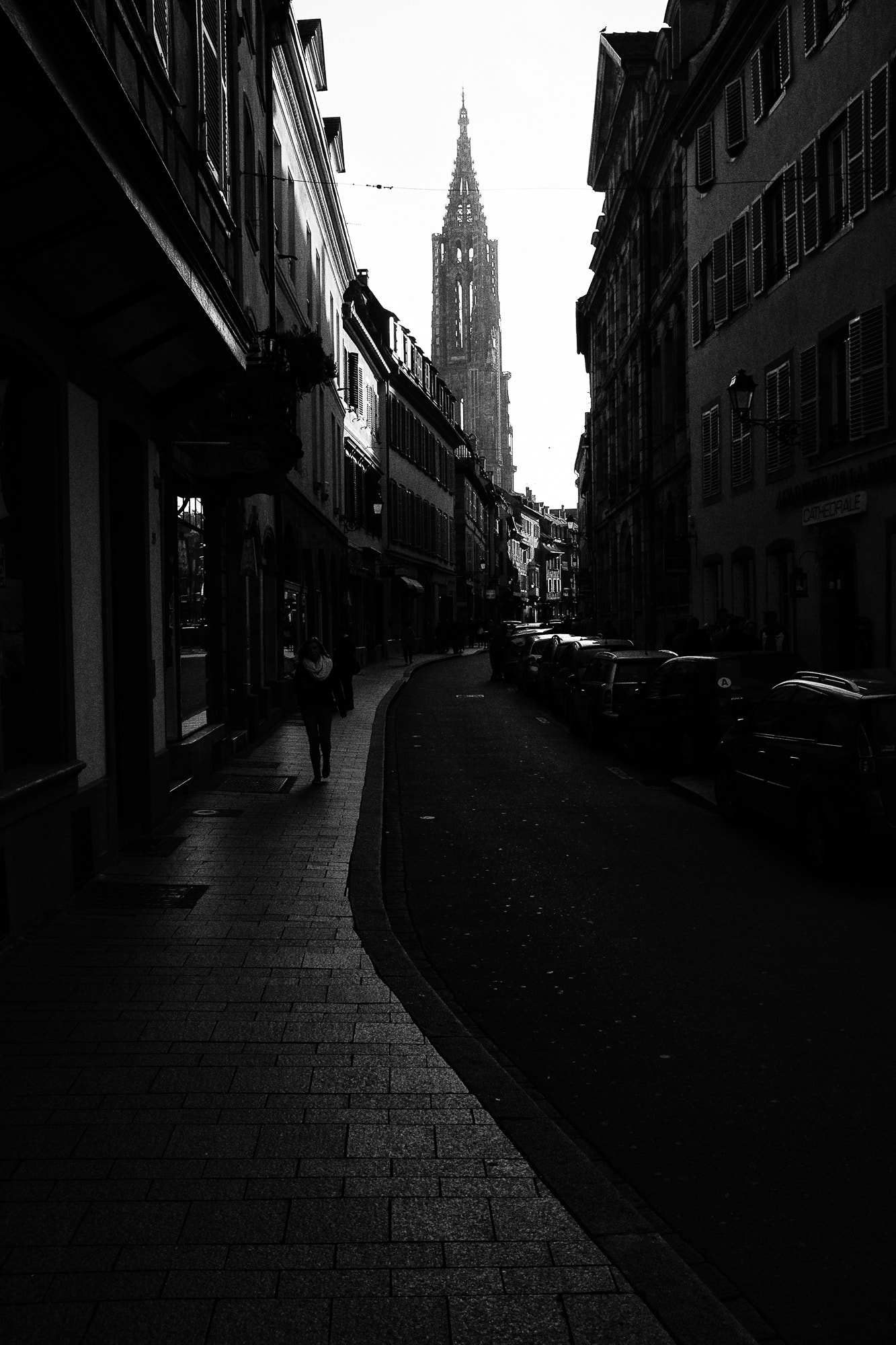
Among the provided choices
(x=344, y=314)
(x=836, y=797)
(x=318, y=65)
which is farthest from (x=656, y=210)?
(x=836, y=797)

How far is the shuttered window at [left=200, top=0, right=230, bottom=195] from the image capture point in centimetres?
1362

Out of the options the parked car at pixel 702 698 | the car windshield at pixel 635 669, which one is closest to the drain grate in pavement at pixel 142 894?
the parked car at pixel 702 698

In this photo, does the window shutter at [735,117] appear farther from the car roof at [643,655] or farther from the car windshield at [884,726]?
the car windshield at [884,726]

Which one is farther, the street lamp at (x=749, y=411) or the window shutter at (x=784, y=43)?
the window shutter at (x=784, y=43)

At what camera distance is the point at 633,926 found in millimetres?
8570

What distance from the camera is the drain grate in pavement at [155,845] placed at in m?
10.9

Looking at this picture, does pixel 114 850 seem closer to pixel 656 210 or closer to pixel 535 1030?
pixel 535 1030

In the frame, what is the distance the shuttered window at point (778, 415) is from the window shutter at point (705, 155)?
6.41 meters

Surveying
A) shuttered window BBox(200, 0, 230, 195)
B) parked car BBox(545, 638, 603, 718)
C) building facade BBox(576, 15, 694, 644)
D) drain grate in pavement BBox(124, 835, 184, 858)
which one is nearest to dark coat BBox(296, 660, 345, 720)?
drain grate in pavement BBox(124, 835, 184, 858)

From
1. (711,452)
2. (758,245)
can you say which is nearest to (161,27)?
(758,245)

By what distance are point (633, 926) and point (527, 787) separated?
24.4ft

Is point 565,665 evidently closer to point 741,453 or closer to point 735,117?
point 741,453

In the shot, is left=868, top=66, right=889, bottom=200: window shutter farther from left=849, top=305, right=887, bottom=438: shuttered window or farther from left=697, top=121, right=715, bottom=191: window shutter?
left=697, top=121, right=715, bottom=191: window shutter

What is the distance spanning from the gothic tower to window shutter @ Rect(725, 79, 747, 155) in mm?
105493
